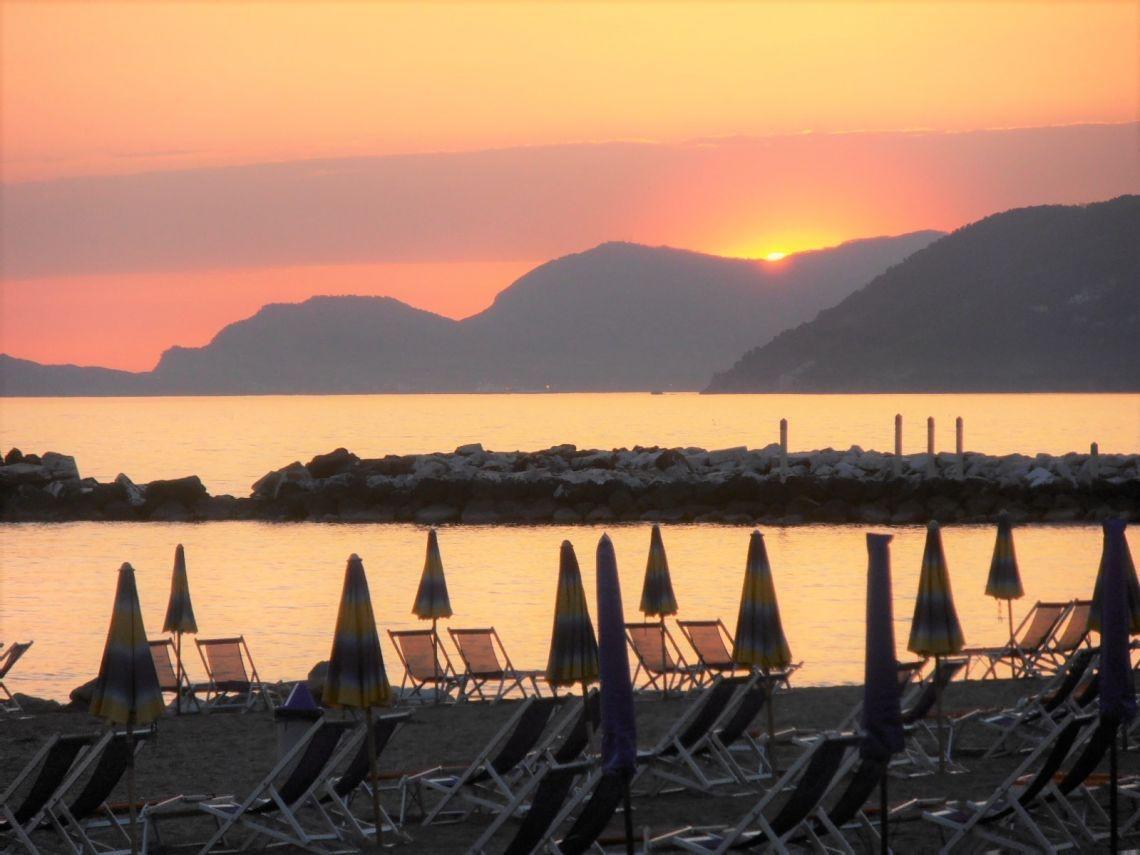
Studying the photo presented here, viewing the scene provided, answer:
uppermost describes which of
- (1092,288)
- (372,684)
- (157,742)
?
(1092,288)

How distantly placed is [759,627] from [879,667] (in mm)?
3248

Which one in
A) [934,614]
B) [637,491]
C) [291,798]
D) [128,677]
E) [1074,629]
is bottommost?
[291,798]

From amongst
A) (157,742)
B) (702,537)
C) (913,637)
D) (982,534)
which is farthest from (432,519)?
(913,637)

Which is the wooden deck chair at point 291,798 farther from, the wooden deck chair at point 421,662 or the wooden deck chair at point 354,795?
the wooden deck chair at point 421,662

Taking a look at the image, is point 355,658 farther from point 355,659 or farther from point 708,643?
point 708,643

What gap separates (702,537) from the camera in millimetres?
37125

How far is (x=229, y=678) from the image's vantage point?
13062 mm

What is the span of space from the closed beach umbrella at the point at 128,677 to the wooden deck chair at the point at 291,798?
0.54 meters

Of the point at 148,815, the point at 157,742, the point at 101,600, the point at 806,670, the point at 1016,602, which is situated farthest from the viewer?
the point at 101,600

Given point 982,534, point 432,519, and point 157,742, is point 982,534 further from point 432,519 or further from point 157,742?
point 157,742

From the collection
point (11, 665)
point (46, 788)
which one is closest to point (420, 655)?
point (11, 665)

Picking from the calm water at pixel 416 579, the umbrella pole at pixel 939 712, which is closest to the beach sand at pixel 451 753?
the umbrella pole at pixel 939 712

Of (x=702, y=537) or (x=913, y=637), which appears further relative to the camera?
(x=702, y=537)

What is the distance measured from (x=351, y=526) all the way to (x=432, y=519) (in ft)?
6.75
